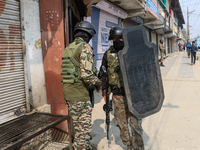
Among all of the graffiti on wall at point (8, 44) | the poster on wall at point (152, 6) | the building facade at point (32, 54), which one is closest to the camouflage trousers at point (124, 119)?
the building facade at point (32, 54)

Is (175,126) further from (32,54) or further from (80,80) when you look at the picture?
(32,54)

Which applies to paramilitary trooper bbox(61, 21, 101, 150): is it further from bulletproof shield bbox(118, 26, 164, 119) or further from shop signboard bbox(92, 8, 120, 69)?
shop signboard bbox(92, 8, 120, 69)

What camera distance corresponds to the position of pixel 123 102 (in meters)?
2.19

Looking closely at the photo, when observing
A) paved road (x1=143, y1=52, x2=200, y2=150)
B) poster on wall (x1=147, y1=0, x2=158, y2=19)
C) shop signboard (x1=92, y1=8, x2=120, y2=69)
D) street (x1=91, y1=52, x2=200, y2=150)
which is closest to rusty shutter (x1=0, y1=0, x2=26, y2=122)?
street (x1=91, y1=52, x2=200, y2=150)

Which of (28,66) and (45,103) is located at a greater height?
(28,66)

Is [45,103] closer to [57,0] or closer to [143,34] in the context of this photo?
[57,0]

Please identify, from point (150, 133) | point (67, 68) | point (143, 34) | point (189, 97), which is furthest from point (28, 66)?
point (189, 97)

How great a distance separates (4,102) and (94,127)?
176cm

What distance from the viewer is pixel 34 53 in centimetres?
272

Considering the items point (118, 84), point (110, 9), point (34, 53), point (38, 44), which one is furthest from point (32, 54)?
point (110, 9)

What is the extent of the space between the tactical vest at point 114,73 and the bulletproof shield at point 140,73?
0.21m

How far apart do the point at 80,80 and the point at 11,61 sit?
1.14 meters

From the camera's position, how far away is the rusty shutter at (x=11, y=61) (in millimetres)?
2246

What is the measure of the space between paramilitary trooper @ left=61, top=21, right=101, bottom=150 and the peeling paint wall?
36.0 inches
